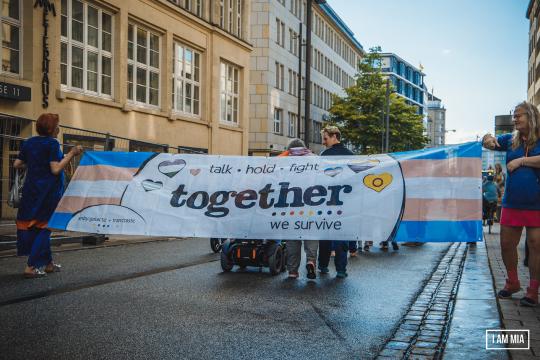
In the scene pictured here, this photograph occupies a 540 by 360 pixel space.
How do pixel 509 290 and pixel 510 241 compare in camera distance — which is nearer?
pixel 510 241

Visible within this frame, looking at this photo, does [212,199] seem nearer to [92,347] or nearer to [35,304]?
[35,304]

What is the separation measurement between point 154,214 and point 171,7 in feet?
74.6

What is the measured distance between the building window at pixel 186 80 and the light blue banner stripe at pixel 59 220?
22551 mm

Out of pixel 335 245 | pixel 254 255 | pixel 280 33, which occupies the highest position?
pixel 280 33

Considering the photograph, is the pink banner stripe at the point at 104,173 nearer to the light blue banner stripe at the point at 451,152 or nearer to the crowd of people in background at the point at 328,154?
the crowd of people in background at the point at 328,154

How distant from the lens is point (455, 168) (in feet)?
24.6

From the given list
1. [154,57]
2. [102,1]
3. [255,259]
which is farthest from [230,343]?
[154,57]

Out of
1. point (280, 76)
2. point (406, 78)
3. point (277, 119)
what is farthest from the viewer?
point (406, 78)

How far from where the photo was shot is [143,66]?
1115 inches

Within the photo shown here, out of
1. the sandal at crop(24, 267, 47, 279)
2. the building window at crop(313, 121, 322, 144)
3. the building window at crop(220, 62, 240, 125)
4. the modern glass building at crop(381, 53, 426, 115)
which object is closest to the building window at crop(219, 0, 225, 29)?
the building window at crop(220, 62, 240, 125)

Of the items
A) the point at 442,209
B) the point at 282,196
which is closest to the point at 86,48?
the point at 282,196

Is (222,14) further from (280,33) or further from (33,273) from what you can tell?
(33,273)

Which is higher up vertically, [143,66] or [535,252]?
[143,66]

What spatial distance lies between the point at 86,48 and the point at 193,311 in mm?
19463
